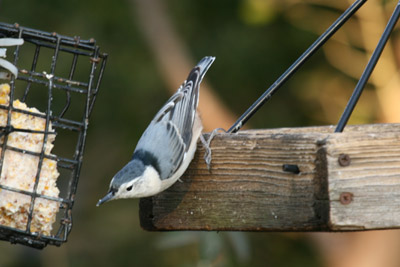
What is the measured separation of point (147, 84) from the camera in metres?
6.69

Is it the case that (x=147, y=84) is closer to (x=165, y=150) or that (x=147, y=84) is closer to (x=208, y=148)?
(x=165, y=150)

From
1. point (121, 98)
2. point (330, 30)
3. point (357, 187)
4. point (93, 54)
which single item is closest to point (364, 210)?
point (357, 187)

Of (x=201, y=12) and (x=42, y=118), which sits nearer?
(x=42, y=118)

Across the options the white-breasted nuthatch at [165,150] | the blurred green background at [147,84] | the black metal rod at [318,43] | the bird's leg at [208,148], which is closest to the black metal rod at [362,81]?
the black metal rod at [318,43]

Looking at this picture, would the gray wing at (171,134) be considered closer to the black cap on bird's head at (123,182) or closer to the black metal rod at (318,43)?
the black cap on bird's head at (123,182)

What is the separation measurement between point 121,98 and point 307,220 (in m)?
4.78

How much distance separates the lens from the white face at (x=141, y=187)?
104 inches

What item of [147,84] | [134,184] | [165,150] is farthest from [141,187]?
[147,84]

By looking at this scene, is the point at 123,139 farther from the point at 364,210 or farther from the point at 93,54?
the point at 364,210

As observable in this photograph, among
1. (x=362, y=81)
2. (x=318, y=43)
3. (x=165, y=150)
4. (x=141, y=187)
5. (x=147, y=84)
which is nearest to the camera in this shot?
(x=362, y=81)

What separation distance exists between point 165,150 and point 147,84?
153 inches

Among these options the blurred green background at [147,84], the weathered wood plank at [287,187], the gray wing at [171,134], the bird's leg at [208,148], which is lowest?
the weathered wood plank at [287,187]

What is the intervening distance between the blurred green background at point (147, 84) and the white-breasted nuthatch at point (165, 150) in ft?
10.1

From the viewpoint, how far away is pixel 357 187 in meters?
2.11
